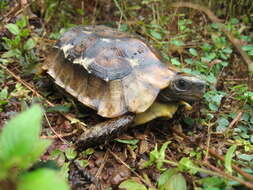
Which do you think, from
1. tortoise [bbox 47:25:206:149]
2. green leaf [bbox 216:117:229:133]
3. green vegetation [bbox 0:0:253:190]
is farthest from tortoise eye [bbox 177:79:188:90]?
green leaf [bbox 216:117:229:133]

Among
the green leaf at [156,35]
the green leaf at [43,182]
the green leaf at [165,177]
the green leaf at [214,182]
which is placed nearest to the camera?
the green leaf at [43,182]

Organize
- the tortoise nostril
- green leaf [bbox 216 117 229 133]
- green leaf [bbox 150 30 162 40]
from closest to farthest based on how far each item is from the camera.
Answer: the tortoise nostril
green leaf [bbox 216 117 229 133]
green leaf [bbox 150 30 162 40]

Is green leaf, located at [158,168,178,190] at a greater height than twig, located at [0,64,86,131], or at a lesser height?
lesser

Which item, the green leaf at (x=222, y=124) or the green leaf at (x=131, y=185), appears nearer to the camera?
the green leaf at (x=131, y=185)

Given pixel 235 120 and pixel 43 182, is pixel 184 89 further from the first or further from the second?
pixel 43 182

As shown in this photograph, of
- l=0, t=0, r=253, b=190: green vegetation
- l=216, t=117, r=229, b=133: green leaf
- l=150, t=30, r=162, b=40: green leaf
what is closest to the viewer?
l=0, t=0, r=253, b=190: green vegetation

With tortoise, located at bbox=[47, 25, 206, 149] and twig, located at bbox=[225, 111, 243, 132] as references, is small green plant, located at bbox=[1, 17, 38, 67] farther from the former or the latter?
twig, located at bbox=[225, 111, 243, 132]

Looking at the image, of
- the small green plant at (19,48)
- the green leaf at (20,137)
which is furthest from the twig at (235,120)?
the small green plant at (19,48)

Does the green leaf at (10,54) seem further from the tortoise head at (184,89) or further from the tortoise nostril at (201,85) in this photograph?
the tortoise nostril at (201,85)
